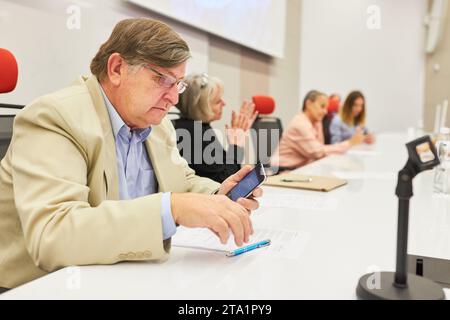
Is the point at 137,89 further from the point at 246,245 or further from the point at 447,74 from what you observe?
the point at 447,74

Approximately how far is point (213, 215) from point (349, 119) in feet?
15.8

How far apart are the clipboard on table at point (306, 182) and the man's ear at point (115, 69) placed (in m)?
0.90

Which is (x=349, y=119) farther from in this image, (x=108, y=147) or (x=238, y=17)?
(x=108, y=147)

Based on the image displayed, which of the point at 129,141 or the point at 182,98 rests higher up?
the point at 182,98

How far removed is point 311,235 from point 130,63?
0.60 m

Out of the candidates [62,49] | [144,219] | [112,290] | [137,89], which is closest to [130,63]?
[137,89]

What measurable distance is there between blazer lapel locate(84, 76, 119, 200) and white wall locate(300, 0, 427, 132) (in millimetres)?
4660

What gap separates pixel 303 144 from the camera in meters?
3.69

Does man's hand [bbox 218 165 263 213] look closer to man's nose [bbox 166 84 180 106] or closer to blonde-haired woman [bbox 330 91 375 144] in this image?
man's nose [bbox 166 84 180 106]

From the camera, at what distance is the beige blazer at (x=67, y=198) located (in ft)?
2.74

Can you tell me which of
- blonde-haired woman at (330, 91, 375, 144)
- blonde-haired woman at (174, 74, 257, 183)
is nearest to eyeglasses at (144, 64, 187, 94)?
blonde-haired woman at (174, 74, 257, 183)

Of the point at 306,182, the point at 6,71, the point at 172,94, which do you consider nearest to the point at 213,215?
the point at 172,94
